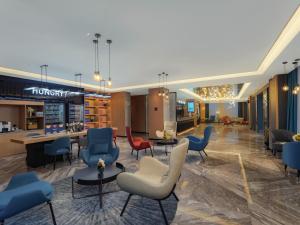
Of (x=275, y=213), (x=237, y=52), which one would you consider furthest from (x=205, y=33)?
(x=275, y=213)

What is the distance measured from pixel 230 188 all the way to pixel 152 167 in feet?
5.09

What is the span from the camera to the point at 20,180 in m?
2.40

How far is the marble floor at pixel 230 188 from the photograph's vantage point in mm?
2388

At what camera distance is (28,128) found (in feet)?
21.8

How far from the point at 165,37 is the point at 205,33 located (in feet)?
2.45

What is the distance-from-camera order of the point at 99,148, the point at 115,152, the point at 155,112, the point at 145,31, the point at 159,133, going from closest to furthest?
the point at 145,31 → the point at 115,152 → the point at 99,148 → the point at 159,133 → the point at 155,112

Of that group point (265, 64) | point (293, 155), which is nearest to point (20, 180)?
point (293, 155)

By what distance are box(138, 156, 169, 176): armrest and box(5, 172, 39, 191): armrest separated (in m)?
1.64

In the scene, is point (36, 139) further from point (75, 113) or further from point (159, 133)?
point (159, 133)

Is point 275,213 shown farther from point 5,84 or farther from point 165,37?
point 5,84

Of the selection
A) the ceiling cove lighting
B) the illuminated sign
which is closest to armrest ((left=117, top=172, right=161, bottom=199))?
the ceiling cove lighting

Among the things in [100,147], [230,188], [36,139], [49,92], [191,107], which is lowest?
[230,188]

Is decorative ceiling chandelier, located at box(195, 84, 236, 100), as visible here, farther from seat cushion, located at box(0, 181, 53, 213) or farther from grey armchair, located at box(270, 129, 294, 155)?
seat cushion, located at box(0, 181, 53, 213)

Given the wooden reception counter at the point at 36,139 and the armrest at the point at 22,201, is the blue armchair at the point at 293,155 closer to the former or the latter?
the armrest at the point at 22,201
